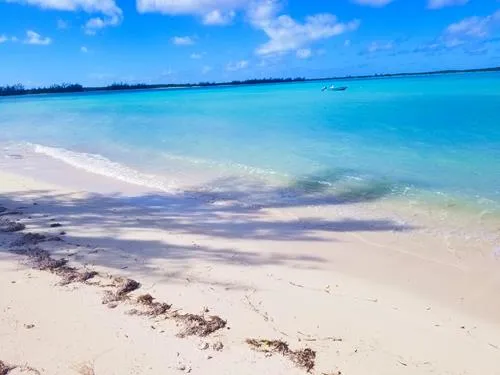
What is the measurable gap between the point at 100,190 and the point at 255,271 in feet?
22.9

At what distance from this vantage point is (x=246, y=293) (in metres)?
5.55

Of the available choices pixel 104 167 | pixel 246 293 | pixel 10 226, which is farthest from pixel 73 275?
pixel 104 167

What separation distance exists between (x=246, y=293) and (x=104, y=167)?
11.5 metres

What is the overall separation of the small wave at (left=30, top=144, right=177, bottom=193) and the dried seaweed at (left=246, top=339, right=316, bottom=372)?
7812 mm

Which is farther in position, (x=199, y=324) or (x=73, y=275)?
(x=73, y=275)

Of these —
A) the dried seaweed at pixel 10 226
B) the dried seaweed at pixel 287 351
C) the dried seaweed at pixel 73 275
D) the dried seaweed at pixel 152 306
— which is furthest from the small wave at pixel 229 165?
the dried seaweed at pixel 287 351

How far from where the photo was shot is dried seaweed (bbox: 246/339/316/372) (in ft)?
13.2

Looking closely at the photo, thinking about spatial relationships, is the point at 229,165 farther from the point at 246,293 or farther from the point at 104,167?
the point at 246,293

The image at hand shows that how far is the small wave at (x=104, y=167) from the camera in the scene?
12718 mm

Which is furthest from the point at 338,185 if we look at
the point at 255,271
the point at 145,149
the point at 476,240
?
the point at 145,149

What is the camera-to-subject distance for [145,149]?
2009 centimetres

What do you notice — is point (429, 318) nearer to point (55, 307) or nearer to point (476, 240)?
point (476, 240)

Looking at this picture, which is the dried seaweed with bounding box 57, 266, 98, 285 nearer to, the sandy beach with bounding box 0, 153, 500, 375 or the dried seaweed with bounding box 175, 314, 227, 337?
the sandy beach with bounding box 0, 153, 500, 375

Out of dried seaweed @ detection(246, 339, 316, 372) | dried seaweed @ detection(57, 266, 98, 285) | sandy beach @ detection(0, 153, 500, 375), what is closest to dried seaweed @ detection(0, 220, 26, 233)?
sandy beach @ detection(0, 153, 500, 375)
